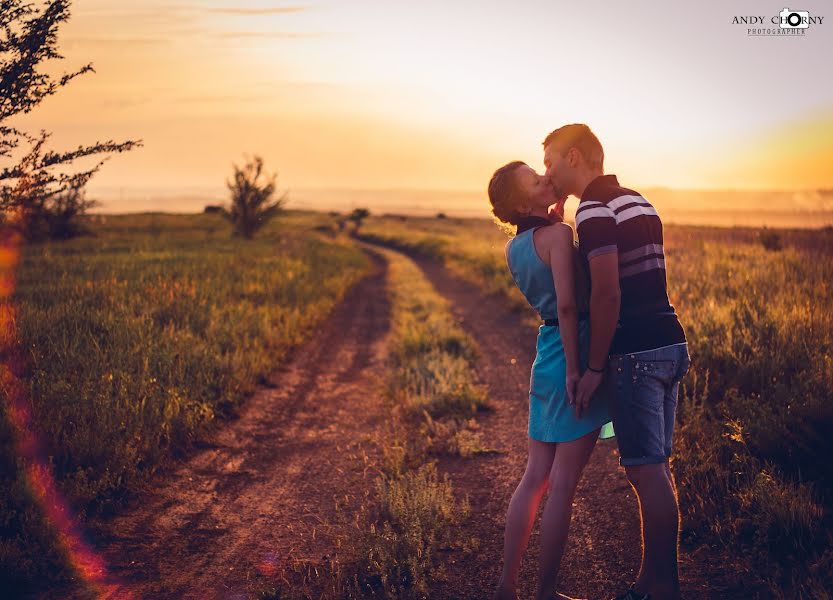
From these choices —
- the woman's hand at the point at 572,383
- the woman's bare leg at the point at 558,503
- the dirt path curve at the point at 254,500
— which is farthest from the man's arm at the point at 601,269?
the dirt path curve at the point at 254,500

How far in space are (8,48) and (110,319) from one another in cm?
360

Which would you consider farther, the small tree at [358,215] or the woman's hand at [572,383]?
the small tree at [358,215]

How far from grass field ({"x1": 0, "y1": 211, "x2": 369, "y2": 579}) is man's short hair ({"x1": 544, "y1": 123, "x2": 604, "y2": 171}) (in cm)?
377

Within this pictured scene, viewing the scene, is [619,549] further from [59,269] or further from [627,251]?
[59,269]

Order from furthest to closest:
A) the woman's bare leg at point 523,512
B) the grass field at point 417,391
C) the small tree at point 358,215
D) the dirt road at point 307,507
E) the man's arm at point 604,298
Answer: the small tree at point 358,215 → the grass field at point 417,391 → the dirt road at point 307,507 → the woman's bare leg at point 523,512 → the man's arm at point 604,298

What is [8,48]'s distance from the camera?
5242 mm

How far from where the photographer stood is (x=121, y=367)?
6375 millimetres

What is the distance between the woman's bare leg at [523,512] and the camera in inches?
115

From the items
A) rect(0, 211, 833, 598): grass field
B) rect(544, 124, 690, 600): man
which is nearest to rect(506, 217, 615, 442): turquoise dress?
rect(544, 124, 690, 600): man

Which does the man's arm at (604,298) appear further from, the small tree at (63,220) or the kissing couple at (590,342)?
the small tree at (63,220)

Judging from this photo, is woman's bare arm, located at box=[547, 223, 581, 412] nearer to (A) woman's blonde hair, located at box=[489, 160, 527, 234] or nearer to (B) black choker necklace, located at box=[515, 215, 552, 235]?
(B) black choker necklace, located at box=[515, 215, 552, 235]

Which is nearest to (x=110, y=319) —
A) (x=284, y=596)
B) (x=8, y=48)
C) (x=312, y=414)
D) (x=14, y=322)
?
(x=14, y=322)

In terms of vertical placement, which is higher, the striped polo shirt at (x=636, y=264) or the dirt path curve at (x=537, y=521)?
the striped polo shirt at (x=636, y=264)

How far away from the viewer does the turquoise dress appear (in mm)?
2773
